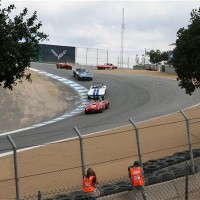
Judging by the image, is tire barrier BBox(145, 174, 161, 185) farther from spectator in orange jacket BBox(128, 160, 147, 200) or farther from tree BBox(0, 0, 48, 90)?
tree BBox(0, 0, 48, 90)

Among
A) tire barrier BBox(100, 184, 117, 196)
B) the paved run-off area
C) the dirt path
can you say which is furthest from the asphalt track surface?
tire barrier BBox(100, 184, 117, 196)

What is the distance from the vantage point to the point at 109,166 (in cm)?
1677

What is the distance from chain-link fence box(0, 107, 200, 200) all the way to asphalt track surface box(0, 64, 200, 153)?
1040 millimetres

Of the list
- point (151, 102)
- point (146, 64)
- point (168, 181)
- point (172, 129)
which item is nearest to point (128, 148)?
point (172, 129)

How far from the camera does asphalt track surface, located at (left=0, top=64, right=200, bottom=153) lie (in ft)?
77.0

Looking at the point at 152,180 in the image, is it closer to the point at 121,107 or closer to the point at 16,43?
the point at 16,43

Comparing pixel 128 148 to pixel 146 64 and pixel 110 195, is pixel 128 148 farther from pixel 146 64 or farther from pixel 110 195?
pixel 146 64

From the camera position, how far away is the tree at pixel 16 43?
42.7ft

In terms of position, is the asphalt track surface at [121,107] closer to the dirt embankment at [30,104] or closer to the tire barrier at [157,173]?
the dirt embankment at [30,104]

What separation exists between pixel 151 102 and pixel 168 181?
2306cm

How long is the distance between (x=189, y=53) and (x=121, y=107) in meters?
12.3

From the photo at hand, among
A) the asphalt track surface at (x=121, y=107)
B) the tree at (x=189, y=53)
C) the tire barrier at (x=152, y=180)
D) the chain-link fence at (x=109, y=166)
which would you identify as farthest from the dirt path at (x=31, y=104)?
the tire barrier at (x=152, y=180)

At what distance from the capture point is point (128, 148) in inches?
750

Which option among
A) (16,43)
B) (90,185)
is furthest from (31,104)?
(90,185)
